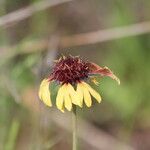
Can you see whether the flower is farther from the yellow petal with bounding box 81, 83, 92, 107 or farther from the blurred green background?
the blurred green background

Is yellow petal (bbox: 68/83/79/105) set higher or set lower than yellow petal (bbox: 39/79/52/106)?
Answer: lower

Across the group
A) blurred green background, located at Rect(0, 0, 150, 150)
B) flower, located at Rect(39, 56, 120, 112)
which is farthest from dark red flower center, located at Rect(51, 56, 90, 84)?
blurred green background, located at Rect(0, 0, 150, 150)

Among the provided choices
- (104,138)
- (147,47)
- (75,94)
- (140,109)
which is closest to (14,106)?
(104,138)

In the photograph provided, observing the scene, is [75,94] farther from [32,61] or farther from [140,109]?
[140,109]

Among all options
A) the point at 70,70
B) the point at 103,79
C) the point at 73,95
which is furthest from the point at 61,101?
the point at 103,79

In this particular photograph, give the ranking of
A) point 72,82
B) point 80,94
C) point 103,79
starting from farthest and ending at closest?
1. point 103,79
2. point 72,82
3. point 80,94

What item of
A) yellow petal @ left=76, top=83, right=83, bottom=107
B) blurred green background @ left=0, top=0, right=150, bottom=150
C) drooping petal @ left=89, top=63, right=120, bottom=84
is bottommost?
yellow petal @ left=76, top=83, right=83, bottom=107

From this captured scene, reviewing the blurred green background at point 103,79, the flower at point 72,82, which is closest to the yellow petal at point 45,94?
the flower at point 72,82

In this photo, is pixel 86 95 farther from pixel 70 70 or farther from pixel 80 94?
pixel 70 70
